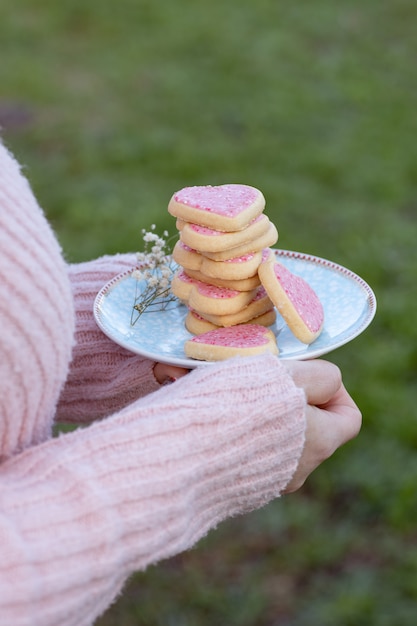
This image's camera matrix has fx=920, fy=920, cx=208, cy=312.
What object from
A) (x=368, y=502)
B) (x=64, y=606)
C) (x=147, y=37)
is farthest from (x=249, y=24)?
(x=64, y=606)

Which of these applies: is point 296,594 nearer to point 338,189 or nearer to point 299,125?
point 338,189

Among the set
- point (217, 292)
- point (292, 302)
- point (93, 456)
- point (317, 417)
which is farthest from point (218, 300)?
point (93, 456)

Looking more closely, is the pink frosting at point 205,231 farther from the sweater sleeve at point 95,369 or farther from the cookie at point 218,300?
the sweater sleeve at point 95,369

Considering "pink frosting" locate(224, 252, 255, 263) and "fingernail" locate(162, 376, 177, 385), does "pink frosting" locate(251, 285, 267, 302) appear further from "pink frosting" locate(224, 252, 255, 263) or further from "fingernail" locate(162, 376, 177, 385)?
"fingernail" locate(162, 376, 177, 385)

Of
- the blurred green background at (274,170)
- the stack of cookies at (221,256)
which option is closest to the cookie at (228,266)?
the stack of cookies at (221,256)

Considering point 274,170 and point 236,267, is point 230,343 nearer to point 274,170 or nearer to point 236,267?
point 236,267
